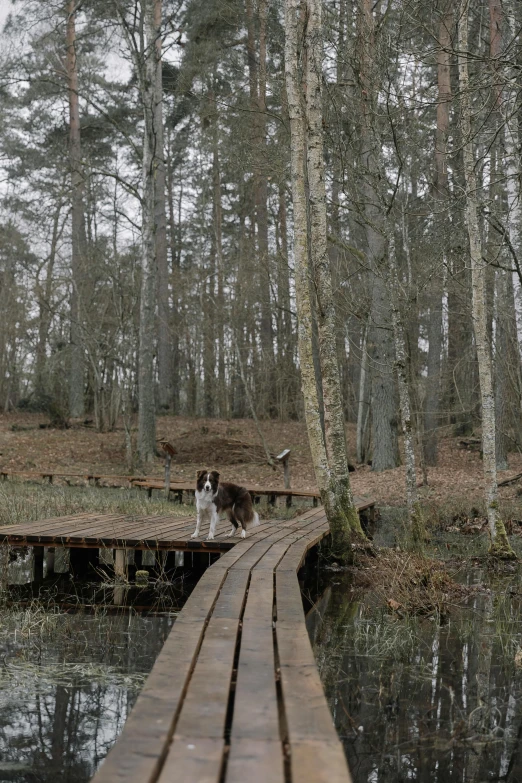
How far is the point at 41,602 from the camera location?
7.73 metres

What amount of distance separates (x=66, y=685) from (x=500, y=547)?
633 centimetres

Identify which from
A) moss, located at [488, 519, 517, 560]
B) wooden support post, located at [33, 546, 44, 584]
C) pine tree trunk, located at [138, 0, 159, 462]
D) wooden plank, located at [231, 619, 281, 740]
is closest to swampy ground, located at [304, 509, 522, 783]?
moss, located at [488, 519, 517, 560]

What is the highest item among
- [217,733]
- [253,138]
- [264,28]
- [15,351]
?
[264,28]

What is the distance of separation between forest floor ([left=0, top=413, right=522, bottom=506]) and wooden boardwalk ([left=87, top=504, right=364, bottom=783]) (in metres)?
10.5

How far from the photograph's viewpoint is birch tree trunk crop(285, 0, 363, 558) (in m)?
9.30

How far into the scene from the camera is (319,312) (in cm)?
944

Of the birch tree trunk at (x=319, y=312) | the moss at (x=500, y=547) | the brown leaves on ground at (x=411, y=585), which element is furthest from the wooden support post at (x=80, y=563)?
the moss at (x=500, y=547)

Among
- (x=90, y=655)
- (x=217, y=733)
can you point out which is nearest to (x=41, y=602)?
(x=90, y=655)

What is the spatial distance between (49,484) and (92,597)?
9.22 m

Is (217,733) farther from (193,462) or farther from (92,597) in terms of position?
(193,462)

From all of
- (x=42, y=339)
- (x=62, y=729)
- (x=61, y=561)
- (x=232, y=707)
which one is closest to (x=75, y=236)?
(x=42, y=339)

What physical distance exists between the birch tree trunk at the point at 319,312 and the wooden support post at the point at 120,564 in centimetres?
247

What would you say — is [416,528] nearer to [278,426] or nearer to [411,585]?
[411,585]

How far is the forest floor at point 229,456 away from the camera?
17109mm
